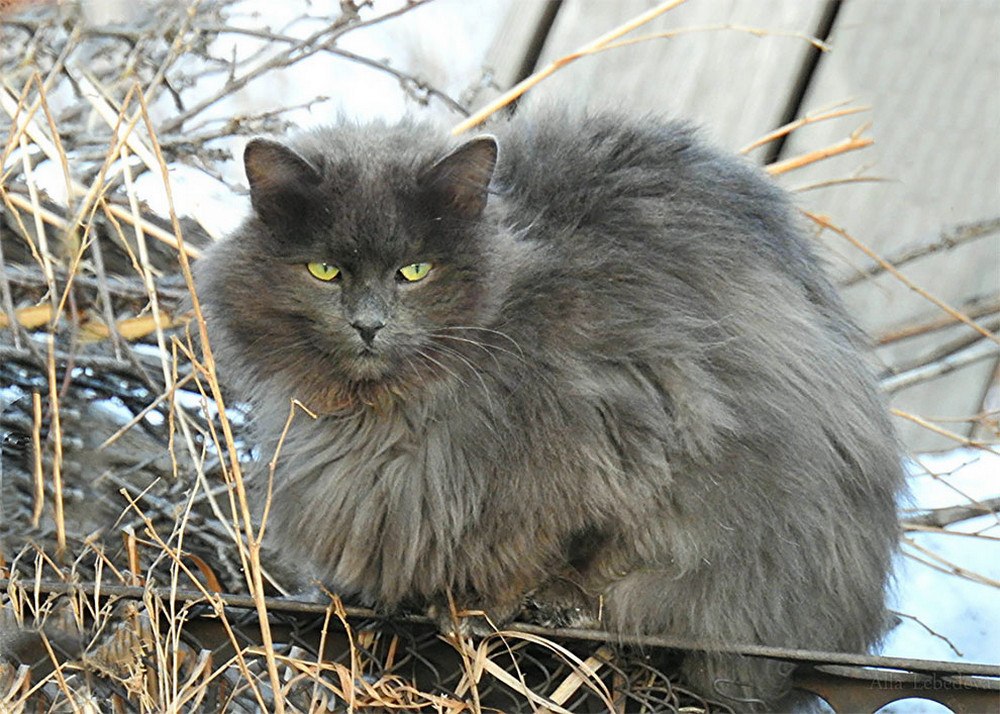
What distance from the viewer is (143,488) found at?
7.94 ft

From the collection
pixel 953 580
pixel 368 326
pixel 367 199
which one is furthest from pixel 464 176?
pixel 953 580

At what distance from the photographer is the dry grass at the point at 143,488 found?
1.85m

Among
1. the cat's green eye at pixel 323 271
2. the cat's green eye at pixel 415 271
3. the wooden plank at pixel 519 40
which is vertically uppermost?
the wooden plank at pixel 519 40

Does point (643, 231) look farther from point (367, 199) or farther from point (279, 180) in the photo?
point (279, 180)

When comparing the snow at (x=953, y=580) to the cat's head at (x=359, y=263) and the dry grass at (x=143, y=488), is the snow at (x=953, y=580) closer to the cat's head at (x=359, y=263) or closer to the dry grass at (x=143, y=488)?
the dry grass at (x=143, y=488)

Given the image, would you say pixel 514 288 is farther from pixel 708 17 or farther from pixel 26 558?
pixel 708 17

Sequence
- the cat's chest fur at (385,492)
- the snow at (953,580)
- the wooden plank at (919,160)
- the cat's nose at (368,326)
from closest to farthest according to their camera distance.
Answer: the cat's nose at (368,326) → the cat's chest fur at (385,492) → the snow at (953,580) → the wooden plank at (919,160)

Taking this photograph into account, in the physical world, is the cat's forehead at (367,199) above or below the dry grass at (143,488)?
above

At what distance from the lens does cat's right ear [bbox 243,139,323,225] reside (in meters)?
1.68

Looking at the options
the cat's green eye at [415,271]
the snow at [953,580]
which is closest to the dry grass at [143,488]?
the snow at [953,580]

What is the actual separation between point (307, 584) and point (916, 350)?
1572mm

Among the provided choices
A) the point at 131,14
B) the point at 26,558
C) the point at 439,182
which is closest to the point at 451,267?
the point at 439,182

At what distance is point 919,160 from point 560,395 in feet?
4.92

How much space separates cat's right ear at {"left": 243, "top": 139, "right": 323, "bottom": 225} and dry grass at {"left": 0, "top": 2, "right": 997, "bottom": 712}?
0.12 m
